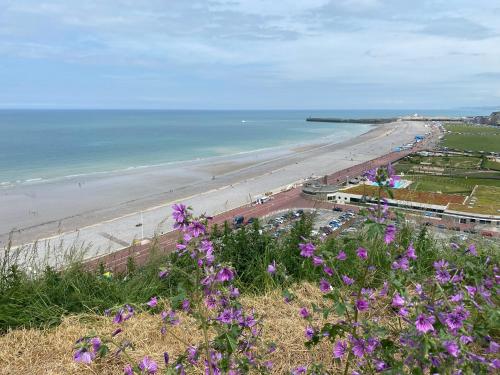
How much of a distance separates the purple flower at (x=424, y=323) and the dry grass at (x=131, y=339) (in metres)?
1.65

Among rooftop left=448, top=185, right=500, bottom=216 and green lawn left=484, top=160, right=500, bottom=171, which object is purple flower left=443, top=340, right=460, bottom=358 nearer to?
rooftop left=448, top=185, right=500, bottom=216

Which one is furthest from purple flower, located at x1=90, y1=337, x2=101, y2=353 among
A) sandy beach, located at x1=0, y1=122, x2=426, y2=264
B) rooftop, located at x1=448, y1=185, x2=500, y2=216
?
rooftop, located at x1=448, y1=185, x2=500, y2=216

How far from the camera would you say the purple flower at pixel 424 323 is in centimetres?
160

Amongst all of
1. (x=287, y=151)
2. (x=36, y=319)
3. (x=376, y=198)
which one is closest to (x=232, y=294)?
(x=376, y=198)

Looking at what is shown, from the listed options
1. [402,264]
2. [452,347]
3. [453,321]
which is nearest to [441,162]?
[402,264]

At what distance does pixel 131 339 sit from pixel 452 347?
2710mm

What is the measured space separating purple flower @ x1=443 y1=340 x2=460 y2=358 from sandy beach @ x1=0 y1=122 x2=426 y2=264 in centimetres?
1429

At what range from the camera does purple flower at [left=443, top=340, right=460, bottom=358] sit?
160 cm

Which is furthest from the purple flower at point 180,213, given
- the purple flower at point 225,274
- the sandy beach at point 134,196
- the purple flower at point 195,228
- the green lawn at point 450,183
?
the green lawn at point 450,183

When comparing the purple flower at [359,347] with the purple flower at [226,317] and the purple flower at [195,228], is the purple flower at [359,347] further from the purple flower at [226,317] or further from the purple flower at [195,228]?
the purple flower at [195,228]

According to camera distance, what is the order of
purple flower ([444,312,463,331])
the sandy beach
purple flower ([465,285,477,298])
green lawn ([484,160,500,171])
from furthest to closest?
green lawn ([484,160,500,171]) < the sandy beach < purple flower ([465,285,477,298]) < purple flower ([444,312,463,331])

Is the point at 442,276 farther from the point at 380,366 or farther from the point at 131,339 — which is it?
the point at 131,339

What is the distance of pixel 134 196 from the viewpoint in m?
35.0

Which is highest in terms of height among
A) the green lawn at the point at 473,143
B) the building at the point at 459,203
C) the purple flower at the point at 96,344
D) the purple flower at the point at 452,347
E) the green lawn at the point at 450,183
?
the purple flower at the point at 452,347
